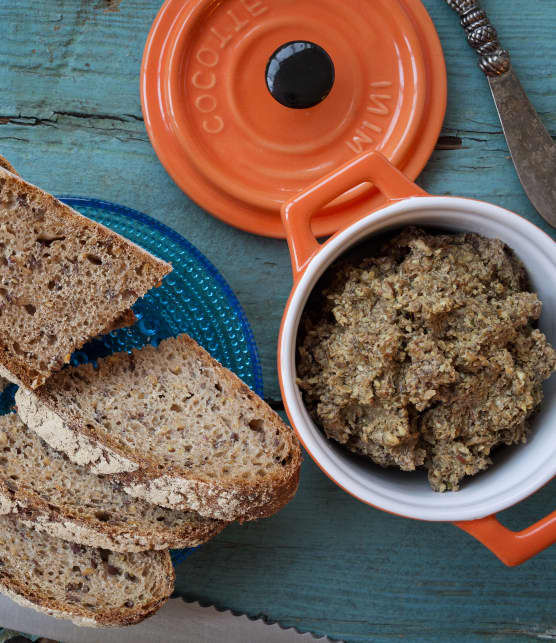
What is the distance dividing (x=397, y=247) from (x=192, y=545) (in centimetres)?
81

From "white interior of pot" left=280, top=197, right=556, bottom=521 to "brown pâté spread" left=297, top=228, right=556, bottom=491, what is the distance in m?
0.03

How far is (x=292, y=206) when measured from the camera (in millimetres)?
1177

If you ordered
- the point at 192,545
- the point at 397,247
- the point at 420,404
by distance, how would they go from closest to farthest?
the point at 420,404 → the point at 397,247 → the point at 192,545

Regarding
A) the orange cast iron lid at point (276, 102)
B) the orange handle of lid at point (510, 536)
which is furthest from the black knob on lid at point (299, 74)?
the orange handle of lid at point (510, 536)

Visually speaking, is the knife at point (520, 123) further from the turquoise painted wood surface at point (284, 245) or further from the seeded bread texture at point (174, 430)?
the seeded bread texture at point (174, 430)

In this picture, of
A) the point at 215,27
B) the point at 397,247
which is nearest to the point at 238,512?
the point at 397,247

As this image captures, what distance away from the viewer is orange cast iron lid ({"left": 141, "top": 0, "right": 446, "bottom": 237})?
1.48 m

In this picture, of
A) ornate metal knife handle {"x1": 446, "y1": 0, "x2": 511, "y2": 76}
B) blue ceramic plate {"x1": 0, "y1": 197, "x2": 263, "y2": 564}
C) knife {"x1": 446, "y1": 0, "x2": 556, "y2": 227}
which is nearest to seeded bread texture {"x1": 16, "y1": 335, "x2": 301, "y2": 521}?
blue ceramic plate {"x1": 0, "y1": 197, "x2": 263, "y2": 564}

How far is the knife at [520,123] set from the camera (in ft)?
4.95

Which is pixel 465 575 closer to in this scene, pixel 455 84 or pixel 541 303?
pixel 541 303

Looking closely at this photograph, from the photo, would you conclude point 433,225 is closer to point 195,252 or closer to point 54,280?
point 195,252

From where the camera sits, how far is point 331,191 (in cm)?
118

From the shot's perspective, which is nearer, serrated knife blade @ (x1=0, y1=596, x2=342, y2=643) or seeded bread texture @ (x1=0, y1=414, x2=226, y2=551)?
seeded bread texture @ (x1=0, y1=414, x2=226, y2=551)

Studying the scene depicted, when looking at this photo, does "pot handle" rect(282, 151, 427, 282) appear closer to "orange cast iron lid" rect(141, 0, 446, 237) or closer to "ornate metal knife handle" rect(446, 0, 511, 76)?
"orange cast iron lid" rect(141, 0, 446, 237)
